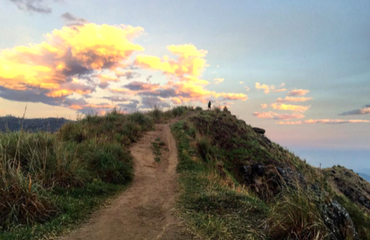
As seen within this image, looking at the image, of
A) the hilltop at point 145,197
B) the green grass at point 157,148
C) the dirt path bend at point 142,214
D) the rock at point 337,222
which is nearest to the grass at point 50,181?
the hilltop at point 145,197

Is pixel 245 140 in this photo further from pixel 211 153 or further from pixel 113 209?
pixel 113 209

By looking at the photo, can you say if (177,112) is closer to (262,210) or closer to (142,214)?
(142,214)

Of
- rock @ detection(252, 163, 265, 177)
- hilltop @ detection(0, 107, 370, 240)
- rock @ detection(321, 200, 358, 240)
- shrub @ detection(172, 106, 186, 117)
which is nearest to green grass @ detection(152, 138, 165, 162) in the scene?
hilltop @ detection(0, 107, 370, 240)

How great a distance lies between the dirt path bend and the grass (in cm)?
44

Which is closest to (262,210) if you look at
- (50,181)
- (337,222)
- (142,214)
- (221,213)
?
(221,213)

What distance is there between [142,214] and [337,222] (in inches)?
173

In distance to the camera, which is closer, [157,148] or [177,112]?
[157,148]

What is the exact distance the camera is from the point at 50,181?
6.72 m

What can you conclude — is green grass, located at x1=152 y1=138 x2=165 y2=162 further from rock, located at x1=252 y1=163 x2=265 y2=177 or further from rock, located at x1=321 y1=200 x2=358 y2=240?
rock, located at x1=321 y1=200 x2=358 y2=240

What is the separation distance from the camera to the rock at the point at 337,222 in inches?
161

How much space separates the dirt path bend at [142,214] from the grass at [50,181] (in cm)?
44

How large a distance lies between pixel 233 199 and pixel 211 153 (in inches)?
348

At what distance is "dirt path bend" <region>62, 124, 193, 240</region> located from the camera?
191 inches

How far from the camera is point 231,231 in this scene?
15.5 feet
